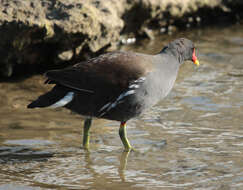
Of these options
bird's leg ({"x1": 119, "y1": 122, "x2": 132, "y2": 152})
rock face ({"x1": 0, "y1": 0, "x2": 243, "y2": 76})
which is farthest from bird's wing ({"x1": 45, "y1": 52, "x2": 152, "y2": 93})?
rock face ({"x1": 0, "y1": 0, "x2": 243, "y2": 76})

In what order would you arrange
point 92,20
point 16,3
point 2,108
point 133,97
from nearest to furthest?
point 133,97, point 2,108, point 16,3, point 92,20

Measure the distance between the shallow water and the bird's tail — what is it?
541 millimetres

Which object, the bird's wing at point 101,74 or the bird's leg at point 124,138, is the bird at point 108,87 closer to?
the bird's wing at point 101,74

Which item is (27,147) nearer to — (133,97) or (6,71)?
(133,97)

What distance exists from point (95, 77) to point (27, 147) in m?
1.03

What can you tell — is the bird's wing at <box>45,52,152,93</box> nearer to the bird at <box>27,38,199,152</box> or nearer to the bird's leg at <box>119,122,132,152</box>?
the bird at <box>27,38,199,152</box>

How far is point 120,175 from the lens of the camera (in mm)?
4797

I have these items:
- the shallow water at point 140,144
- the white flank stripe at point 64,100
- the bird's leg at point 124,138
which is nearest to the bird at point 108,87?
the white flank stripe at point 64,100

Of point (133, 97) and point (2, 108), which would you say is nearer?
point (133, 97)

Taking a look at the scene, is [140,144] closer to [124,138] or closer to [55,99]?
[124,138]

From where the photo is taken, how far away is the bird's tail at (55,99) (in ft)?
16.5

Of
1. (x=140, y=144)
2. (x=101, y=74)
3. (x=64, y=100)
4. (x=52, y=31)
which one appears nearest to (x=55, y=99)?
(x=64, y=100)

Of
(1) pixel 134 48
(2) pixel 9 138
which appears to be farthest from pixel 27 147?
(1) pixel 134 48

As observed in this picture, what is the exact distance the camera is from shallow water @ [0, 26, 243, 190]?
4.65m
